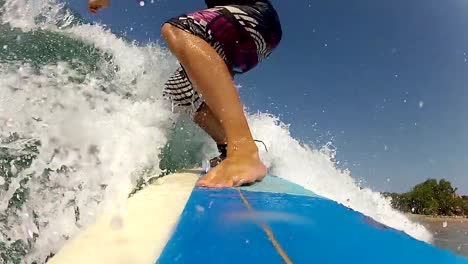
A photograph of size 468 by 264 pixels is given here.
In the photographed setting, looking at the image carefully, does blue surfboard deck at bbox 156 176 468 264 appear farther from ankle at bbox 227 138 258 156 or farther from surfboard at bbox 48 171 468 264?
ankle at bbox 227 138 258 156

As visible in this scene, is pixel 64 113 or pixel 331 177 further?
pixel 331 177

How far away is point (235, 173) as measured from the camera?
171cm

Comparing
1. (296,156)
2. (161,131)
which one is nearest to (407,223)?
(296,156)

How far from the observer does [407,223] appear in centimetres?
416

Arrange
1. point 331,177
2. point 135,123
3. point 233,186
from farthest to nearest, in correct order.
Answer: point 331,177 < point 135,123 < point 233,186

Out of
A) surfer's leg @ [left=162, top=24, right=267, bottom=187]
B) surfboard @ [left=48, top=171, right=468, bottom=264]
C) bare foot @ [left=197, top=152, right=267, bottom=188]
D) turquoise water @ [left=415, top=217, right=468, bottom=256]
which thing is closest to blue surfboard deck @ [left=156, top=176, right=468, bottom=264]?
surfboard @ [left=48, top=171, right=468, bottom=264]

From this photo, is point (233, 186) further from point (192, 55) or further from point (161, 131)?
point (161, 131)

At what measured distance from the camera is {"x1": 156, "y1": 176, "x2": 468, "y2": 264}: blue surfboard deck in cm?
76

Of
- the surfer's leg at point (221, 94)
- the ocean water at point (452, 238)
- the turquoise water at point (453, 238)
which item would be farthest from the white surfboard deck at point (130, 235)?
the turquoise water at point (453, 238)

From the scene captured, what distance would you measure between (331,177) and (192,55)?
245 centimetres

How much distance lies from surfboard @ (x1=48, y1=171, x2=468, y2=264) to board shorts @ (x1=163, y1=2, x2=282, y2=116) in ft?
2.63

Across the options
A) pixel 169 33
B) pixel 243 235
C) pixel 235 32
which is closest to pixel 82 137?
pixel 169 33

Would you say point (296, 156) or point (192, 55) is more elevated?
point (192, 55)

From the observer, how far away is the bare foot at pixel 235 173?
5.43 ft
